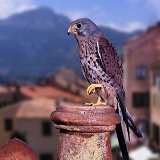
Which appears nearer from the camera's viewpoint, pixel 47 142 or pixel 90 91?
pixel 90 91

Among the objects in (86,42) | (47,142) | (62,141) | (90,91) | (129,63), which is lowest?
(47,142)

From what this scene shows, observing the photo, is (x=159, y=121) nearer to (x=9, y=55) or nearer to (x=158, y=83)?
(x=158, y=83)

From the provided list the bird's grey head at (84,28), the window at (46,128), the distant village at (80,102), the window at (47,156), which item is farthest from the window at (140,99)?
the bird's grey head at (84,28)

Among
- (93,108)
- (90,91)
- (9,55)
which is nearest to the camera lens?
(93,108)

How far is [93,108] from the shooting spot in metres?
2.77

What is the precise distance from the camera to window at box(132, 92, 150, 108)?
42594 millimetres

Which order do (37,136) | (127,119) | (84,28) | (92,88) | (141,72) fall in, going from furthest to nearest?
(141,72) → (37,136) → (84,28) → (92,88) → (127,119)

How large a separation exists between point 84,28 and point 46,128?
36482mm

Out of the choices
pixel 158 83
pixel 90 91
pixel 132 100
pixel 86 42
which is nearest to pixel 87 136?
pixel 90 91

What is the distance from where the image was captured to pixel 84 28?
10.9 ft

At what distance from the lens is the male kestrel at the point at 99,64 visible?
3162 mm

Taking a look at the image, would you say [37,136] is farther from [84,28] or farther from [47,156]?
[84,28]

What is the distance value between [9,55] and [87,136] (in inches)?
2582

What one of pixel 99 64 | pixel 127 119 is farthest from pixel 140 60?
pixel 127 119
